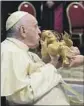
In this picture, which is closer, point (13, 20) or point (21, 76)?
point (21, 76)

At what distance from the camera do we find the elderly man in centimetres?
171

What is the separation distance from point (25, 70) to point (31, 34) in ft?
0.75

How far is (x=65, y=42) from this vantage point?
1843 mm

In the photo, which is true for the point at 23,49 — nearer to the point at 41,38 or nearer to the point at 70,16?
the point at 41,38

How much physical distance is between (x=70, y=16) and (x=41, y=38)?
4047 mm

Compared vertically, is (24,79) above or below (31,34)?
below

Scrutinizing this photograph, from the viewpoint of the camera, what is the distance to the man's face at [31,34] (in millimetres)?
1871

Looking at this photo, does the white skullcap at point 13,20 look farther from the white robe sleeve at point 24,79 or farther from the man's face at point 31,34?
the white robe sleeve at point 24,79

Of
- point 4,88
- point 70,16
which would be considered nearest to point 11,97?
point 4,88

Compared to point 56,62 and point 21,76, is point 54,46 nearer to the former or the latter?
point 56,62

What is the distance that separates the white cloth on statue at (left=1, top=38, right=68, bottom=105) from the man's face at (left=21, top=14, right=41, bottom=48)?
37 millimetres

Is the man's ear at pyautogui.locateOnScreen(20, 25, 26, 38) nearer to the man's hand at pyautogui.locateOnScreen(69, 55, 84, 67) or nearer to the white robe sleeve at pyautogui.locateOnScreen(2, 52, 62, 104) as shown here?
the white robe sleeve at pyautogui.locateOnScreen(2, 52, 62, 104)

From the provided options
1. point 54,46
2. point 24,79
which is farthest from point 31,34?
point 24,79

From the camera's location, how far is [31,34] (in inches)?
73.8
